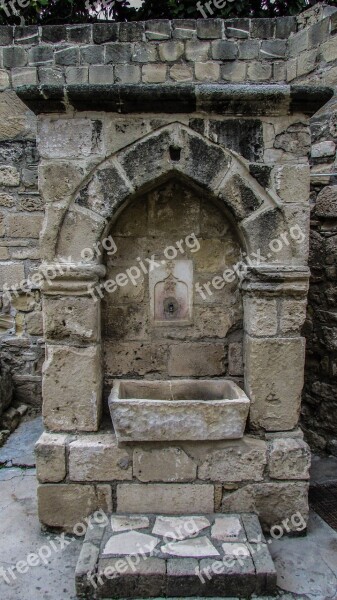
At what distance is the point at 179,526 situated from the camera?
7.22 ft

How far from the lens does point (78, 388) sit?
2357mm

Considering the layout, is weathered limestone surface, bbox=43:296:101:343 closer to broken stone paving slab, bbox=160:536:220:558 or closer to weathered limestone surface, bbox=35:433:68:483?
weathered limestone surface, bbox=35:433:68:483

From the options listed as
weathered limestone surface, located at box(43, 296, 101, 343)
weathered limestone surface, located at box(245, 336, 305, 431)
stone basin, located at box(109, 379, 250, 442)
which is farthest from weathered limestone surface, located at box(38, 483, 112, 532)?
weathered limestone surface, located at box(245, 336, 305, 431)

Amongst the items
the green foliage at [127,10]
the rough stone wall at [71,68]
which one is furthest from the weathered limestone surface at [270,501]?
the green foliage at [127,10]

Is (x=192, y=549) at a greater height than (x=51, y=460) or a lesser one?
lesser

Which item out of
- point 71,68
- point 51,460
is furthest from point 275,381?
point 71,68

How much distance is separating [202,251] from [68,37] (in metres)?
3.10

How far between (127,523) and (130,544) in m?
0.18

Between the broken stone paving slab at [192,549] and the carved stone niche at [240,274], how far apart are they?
0.27m

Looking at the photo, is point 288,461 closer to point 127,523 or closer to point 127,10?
point 127,523

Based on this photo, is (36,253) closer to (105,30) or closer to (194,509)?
(105,30)

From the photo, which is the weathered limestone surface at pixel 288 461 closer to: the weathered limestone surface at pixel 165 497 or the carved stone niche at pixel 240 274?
the carved stone niche at pixel 240 274

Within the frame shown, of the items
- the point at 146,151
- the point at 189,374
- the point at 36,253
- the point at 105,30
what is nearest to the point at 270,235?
the point at 146,151

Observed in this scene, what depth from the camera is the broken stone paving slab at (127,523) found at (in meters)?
2.19
